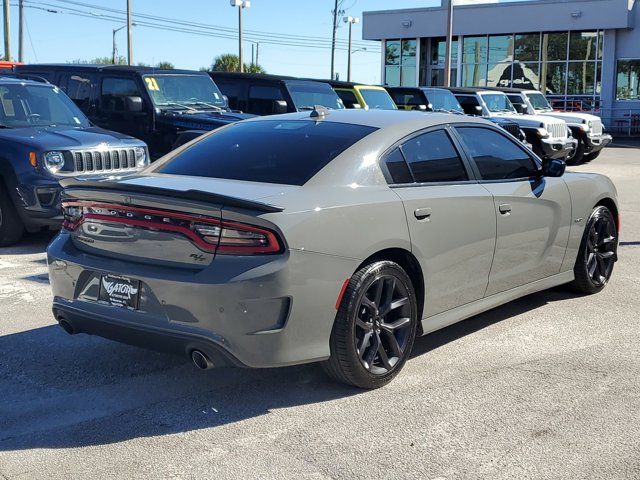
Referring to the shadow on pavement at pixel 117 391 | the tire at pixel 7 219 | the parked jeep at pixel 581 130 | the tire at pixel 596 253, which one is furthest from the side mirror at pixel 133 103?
the parked jeep at pixel 581 130

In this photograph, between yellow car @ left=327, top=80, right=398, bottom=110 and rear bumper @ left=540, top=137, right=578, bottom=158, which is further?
rear bumper @ left=540, top=137, right=578, bottom=158

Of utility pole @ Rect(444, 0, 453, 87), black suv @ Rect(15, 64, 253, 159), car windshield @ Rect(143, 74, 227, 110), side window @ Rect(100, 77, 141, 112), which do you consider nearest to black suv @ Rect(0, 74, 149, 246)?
black suv @ Rect(15, 64, 253, 159)

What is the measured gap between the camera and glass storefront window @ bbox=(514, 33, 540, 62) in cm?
4241

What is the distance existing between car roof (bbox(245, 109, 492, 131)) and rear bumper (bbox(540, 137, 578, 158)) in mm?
13034

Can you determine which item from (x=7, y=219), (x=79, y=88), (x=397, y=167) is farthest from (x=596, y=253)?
(x=79, y=88)

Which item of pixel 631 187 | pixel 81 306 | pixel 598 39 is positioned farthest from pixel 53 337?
pixel 598 39

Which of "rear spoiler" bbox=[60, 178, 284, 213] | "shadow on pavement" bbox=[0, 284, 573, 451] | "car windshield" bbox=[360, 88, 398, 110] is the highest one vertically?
"car windshield" bbox=[360, 88, 398, 110]

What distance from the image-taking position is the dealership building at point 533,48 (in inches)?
1577

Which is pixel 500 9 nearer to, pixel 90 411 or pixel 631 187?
pixel 631 187

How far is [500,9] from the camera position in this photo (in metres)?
42.5

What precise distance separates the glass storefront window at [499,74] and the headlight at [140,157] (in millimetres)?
35847

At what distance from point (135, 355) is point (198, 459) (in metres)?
1.71

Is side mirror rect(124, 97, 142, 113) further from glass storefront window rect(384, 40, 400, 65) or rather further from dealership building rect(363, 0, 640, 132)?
glass storefront window rect(384, 40, 400, 65)

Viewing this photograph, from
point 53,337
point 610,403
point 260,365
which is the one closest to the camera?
point 260,365
